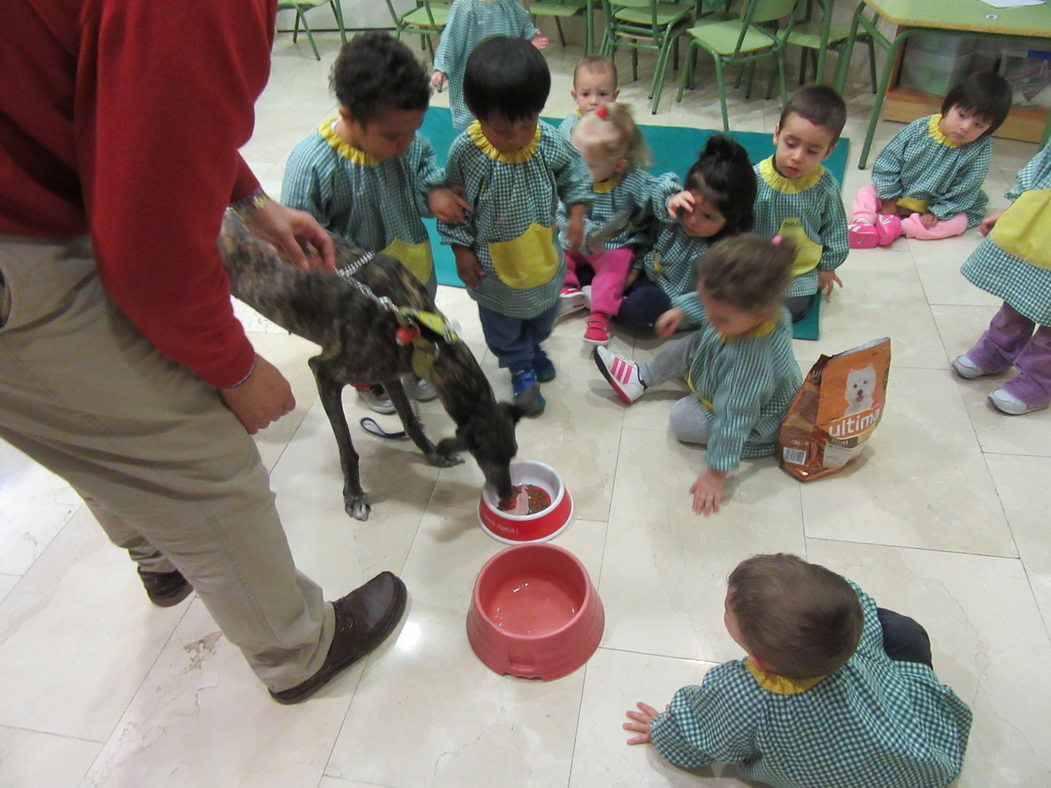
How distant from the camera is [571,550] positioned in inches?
85.0

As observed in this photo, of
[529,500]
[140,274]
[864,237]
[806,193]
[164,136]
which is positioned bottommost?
[529,500]

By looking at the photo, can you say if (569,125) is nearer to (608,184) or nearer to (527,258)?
(608,184)

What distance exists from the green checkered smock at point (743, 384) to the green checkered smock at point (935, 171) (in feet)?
5.56

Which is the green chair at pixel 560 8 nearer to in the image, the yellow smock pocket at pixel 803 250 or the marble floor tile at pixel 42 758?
the yellow smock pocket at pixel 803 250

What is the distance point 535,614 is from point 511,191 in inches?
50.8

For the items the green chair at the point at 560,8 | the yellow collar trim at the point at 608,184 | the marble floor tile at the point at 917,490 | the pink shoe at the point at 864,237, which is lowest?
the marble floor tile at the point at 917,490

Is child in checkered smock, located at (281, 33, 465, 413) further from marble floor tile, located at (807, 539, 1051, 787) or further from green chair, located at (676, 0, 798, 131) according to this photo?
green chair, located at (676, 0, 798, 131)

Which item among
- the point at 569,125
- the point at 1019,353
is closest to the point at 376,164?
the point at 569,125

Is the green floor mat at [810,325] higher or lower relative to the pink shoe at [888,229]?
lower

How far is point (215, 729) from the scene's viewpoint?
71.9 inches

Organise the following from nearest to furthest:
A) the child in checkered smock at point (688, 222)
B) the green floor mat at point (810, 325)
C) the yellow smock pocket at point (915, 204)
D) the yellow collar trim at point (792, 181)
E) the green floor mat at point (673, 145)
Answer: the child in checkered smock at point (688, 222)
the yellow collar trim at point (792, 181)
the green floor mat at point (810, 325)
the yellow smock pocket at point (915, 204)
the green floor mat at point (673, 145)

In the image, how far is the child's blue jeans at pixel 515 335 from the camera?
2.54m

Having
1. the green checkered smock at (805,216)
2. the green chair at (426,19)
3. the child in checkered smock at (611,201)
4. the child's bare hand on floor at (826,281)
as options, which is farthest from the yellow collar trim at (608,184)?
the green chair at (426,19)

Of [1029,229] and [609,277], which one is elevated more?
[1029,229]
